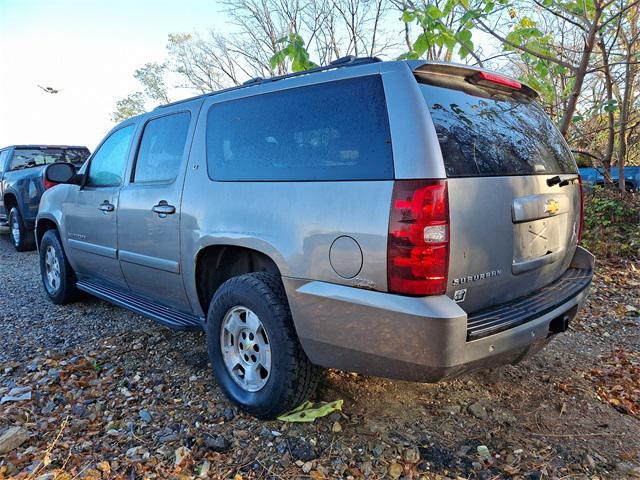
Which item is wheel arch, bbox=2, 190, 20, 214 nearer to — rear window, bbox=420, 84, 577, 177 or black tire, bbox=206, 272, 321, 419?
black tire, bbox=206, 272, 321, 419

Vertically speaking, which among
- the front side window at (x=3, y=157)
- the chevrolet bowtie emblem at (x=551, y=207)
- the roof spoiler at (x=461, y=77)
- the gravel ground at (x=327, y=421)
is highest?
the roof spoiler at (x=461, y=77)

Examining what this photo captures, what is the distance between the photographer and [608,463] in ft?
7.50

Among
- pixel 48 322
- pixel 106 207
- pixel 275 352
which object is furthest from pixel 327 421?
pixel 48 322

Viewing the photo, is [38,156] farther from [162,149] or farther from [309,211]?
[309,211]

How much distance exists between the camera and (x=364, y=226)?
2107 mm

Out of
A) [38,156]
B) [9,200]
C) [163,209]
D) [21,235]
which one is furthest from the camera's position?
[38,156]

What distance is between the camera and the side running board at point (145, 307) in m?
3.21

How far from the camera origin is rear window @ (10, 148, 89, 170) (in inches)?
348

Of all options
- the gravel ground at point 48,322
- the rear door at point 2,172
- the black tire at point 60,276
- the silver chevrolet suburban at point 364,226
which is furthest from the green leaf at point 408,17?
the rear door at point 2,172

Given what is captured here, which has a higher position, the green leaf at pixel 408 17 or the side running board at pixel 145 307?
the green leaf at pixel 408 17

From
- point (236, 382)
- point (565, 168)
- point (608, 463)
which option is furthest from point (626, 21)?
point (236, 382)

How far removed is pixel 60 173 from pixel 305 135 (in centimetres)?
296

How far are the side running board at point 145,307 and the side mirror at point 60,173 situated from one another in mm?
987

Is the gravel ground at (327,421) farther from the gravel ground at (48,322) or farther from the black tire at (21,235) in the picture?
the black tire at (21,235)
